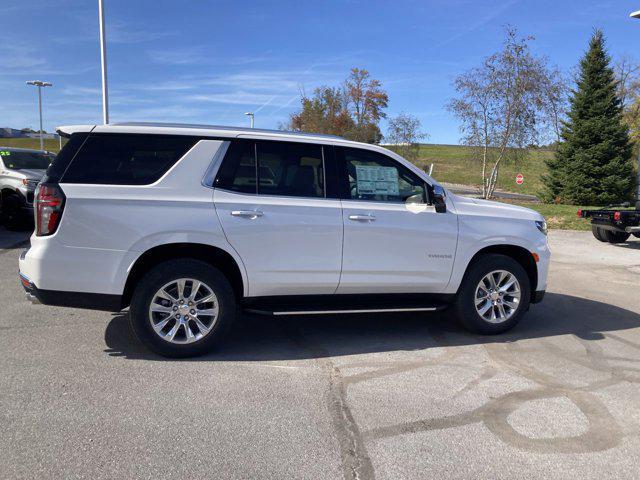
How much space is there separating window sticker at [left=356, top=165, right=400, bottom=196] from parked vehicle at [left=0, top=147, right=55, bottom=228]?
9.07 m

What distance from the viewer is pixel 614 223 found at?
36.6 ft

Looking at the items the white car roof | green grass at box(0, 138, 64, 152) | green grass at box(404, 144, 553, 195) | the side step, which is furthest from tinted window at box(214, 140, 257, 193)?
green grass at box(0, 138, 64, 152)

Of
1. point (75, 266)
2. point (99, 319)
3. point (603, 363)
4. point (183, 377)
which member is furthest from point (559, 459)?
point (99, 319)

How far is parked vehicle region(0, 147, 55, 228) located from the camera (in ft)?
36.9

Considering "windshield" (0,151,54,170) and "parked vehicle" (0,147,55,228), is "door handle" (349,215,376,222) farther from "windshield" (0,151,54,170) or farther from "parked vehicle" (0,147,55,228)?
"windshield" (0,151,54,170)

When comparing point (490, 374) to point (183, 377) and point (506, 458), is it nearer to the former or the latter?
point (506, 458)

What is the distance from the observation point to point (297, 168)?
15.3 feet

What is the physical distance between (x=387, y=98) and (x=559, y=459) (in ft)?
101

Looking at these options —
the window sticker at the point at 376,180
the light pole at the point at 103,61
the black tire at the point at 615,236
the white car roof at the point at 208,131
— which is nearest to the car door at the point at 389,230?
the window sticker at the point at 376,180

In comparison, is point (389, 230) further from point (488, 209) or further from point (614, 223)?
point (614, 223)

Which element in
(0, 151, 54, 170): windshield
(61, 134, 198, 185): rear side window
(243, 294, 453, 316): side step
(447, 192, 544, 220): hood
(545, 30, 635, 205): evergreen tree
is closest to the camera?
(61, 134, 198, 185): rear side window

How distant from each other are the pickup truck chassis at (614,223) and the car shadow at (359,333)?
532 centimetres

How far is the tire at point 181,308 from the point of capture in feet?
13.9

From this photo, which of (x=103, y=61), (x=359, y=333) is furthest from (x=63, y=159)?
(x=103, y=61)
